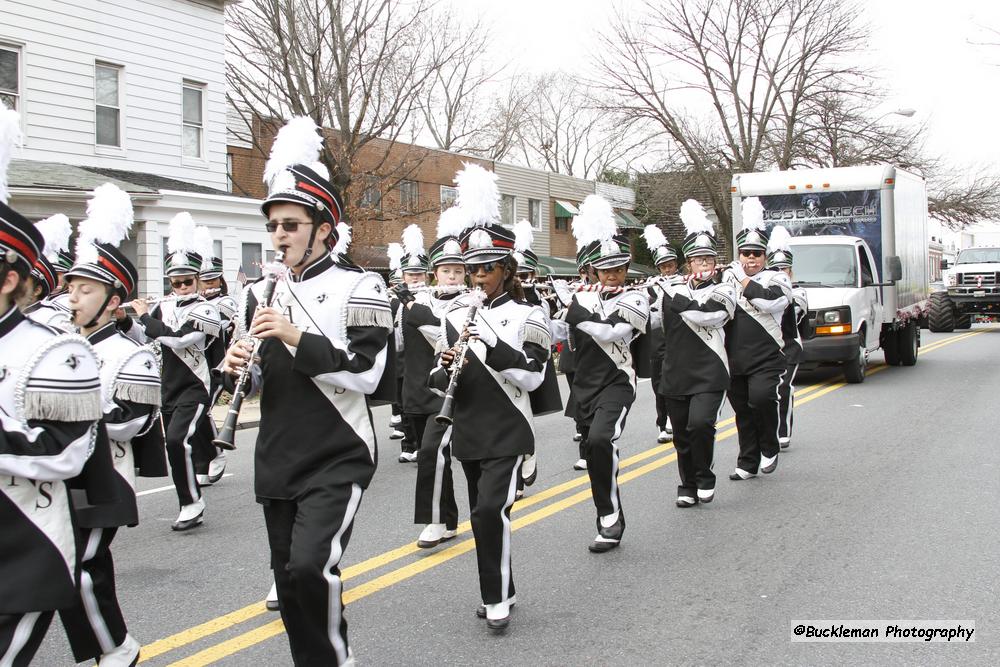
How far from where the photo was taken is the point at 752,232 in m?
9.06

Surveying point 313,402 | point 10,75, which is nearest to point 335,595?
point 313,402

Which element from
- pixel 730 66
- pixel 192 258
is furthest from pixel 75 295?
pixel 730 66

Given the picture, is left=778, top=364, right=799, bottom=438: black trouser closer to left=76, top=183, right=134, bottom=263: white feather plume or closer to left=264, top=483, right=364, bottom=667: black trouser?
left=76, top=183, right=134, bottom=263: white feather plume

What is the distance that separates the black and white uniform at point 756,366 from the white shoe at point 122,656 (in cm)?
595

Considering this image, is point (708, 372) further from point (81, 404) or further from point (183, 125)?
point (183, 125)

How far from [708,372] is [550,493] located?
5.57ft

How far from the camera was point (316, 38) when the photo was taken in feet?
73.9

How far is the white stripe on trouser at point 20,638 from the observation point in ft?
9.60

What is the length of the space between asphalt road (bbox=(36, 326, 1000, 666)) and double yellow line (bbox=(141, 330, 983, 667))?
0.02m

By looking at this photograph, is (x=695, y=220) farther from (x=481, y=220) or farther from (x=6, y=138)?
(x=6, y=138)

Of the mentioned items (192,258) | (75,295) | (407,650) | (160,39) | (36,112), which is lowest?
(407,650)

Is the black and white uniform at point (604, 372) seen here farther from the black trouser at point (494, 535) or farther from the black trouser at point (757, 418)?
the black trouser at point (757, 418)

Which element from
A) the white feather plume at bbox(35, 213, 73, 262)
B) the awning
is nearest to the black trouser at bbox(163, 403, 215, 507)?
the white feather plume at bbox(35, 213, 73, 262)

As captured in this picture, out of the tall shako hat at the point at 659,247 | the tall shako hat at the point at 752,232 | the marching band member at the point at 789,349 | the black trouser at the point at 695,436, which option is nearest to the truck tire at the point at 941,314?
the marching band member at the point at 789,349
